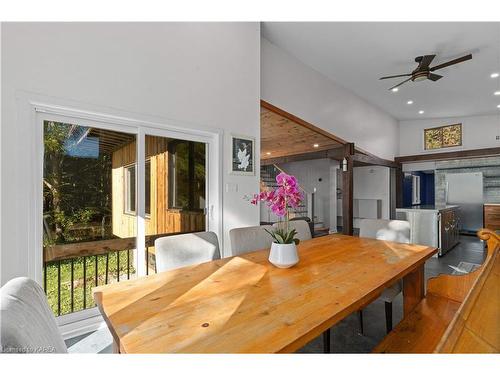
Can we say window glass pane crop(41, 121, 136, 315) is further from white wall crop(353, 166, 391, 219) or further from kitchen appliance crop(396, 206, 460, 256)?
white wall crop(353, 166, 391, 219)

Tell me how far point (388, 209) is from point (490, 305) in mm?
8046

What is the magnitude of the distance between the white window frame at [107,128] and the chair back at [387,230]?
1.71 metres

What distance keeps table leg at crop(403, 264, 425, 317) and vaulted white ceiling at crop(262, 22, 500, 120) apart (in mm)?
3144

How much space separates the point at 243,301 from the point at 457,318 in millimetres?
755

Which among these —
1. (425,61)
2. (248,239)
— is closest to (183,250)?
(248,239)

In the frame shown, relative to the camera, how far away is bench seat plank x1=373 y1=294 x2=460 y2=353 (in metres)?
1.29

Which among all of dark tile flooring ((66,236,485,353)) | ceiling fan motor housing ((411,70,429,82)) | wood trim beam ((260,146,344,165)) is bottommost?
dark tile flooring ((66,236,485,353))

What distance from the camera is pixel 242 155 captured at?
334 centimetres

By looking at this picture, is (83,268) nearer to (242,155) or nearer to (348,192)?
(242,155)

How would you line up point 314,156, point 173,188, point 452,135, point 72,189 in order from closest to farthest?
point 72,189 < point 173,188 < point 314,156 < point 452,135

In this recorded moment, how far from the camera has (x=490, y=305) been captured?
0.92 meters

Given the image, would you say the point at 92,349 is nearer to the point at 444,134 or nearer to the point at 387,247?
the point at 387,247

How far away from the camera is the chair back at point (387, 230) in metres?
2.61

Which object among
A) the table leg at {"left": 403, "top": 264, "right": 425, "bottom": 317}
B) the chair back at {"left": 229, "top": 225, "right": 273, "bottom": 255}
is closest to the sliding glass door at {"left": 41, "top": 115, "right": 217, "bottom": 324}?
the chair back at {"left": 229, "top": 225, "right": 273, "bottom": 255}
